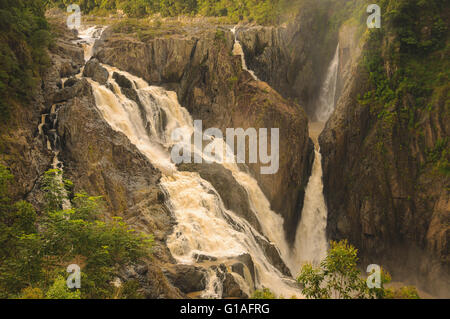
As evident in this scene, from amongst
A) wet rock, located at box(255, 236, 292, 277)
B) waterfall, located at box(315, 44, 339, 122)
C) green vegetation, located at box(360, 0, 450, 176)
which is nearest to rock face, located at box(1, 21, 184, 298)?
wet rock, located at box(255, 236, 292, 277)

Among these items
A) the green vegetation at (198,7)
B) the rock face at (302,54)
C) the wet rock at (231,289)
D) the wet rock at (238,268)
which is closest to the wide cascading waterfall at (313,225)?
the rock face at (302,54)

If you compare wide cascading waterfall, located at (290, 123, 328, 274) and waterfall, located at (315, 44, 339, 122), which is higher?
waterfall, located at (315, 44, 339, 122)

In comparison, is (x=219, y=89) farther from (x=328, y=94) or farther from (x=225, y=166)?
(x=328, y=94)

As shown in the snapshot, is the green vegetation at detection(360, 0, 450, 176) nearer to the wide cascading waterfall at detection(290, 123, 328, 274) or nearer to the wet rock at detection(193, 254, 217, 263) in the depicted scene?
the wide cascading waterfall at detection(290, 123, 328, 274)

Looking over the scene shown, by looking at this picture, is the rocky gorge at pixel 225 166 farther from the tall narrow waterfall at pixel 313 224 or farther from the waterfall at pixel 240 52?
the waterfall at pixel 240 52

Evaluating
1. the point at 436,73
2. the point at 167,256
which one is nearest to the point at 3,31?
the point at 167,256
